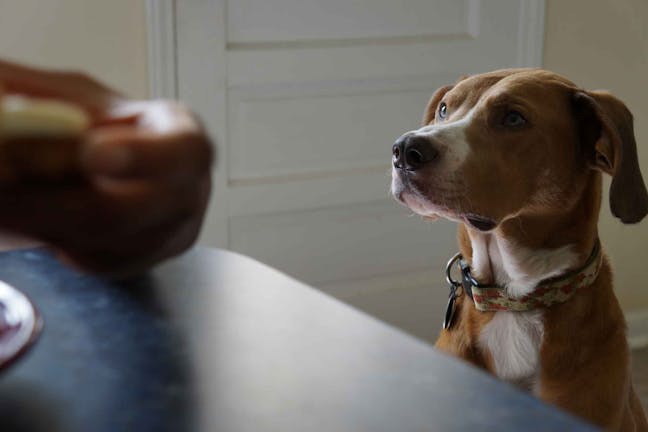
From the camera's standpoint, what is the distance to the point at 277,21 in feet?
8.47

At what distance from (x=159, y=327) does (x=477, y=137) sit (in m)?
0.97

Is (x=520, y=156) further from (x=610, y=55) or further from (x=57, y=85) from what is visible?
(x=610, y=55)

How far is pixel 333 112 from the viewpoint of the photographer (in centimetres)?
273

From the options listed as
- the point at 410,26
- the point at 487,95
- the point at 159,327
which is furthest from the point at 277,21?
the point at 159,327

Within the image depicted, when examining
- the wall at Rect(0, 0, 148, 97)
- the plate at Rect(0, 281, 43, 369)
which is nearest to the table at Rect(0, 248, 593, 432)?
the plate at Rect(0, 281, 43, 369)

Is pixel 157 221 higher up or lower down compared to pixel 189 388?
higher up

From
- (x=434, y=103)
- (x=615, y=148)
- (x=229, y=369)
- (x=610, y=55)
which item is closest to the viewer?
(x=229, y=369)

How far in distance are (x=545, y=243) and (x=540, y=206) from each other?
0.23 ft

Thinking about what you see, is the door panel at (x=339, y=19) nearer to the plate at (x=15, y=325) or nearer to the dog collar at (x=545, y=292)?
the dog collar at (x=545, y=292)

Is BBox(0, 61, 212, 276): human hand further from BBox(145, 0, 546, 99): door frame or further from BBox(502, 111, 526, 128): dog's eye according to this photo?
BBox(145, 0, 546, 99): door frame

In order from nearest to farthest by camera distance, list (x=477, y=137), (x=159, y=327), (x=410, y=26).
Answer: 1. (x=159, y=327)
2. (x=477, y=137)
3. (x=410, y=26)

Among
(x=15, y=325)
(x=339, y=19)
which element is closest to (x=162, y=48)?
(x=339, y=19)

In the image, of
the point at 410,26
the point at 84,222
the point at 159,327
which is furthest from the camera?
the point at 410,26

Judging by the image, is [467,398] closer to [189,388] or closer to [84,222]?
[189,388]
